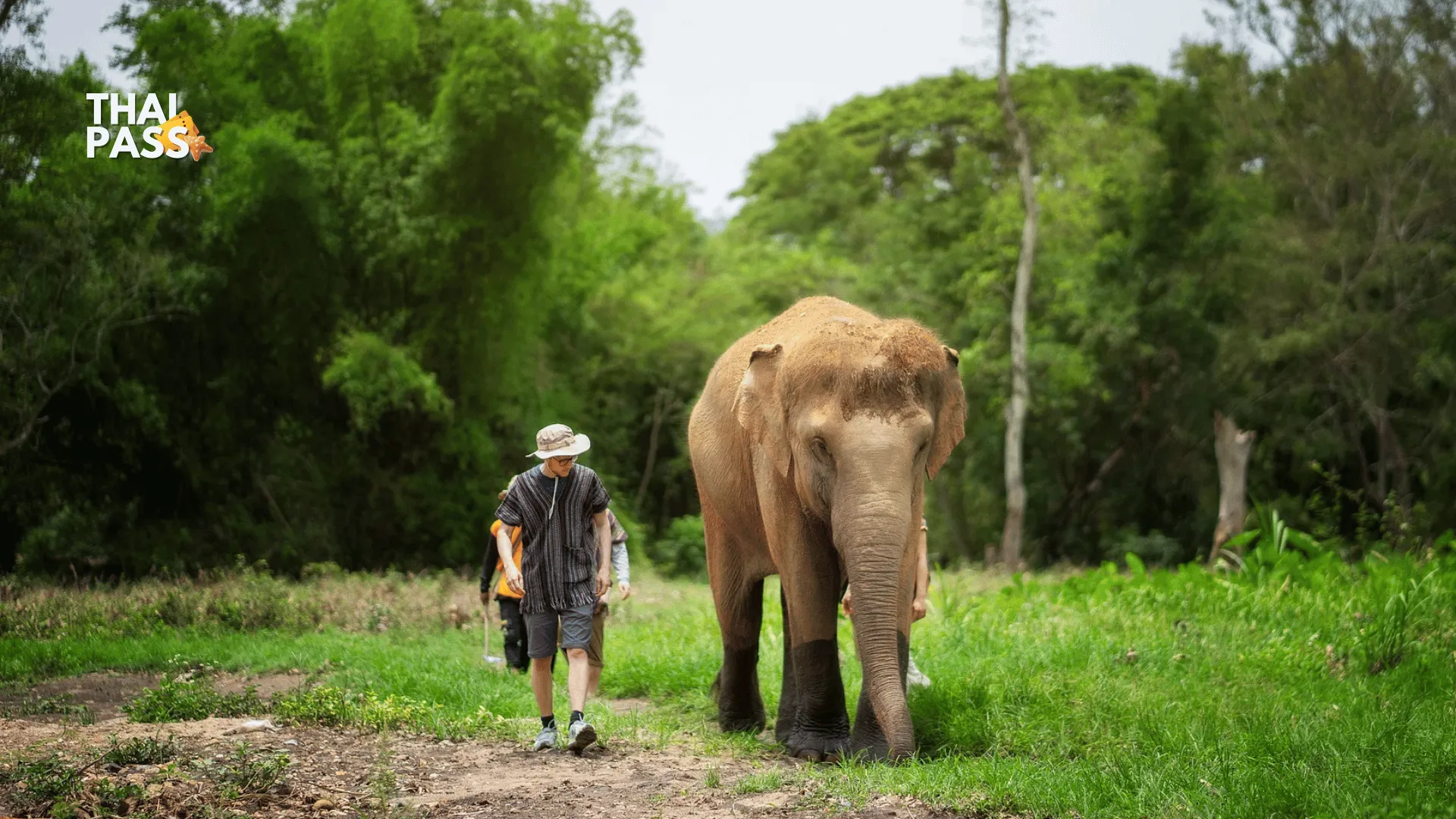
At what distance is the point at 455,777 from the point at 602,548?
64.6 inches

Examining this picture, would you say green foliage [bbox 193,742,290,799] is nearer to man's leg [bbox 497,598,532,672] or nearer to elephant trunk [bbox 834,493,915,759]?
elephant trunk [bbox 834,493,915,759]

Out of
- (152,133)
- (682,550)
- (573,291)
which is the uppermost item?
(152,133)

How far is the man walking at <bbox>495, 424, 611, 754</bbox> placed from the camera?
25.2ft

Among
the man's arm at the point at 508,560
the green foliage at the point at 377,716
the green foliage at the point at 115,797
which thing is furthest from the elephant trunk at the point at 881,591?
the green foliage at the point at 115,797

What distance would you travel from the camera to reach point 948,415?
7484mm

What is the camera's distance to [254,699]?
877 centimetres

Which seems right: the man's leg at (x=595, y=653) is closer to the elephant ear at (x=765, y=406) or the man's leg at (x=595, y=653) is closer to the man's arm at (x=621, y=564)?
the man's arm at (x=621, y=564)

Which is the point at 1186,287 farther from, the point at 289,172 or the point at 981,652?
the point at 981,652

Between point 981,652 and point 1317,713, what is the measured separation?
2659 millimetres

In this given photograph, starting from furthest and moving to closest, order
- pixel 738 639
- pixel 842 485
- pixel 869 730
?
1. pixel 738 639
2. pixel 869 730
3. pixel 842 485

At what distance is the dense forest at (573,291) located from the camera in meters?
19.2

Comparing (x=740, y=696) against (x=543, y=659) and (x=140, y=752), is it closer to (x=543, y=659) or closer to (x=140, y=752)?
(x=543, y=659)

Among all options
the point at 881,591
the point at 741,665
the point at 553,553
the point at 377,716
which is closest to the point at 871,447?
the point at 881,591

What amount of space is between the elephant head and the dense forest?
10.9 m
